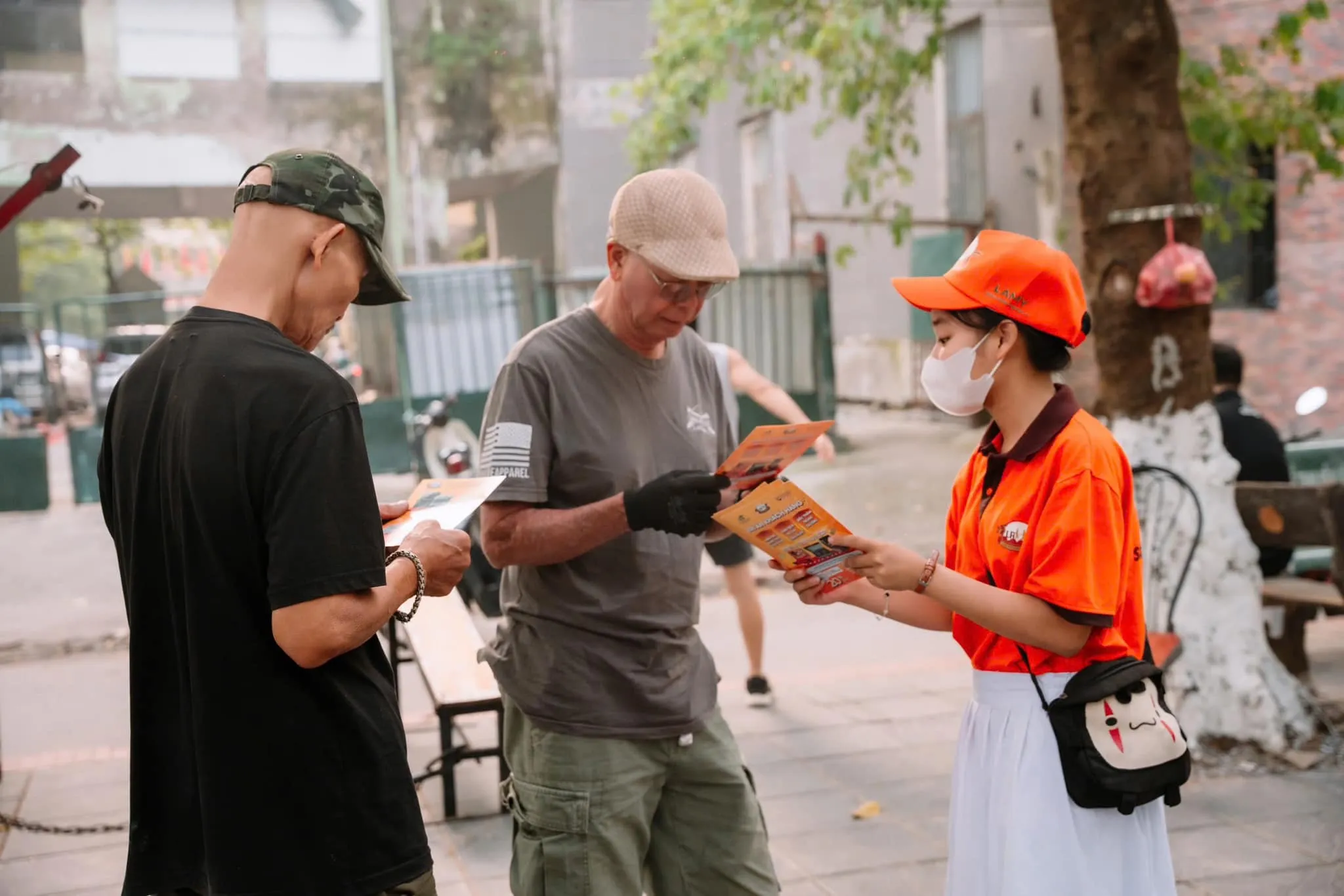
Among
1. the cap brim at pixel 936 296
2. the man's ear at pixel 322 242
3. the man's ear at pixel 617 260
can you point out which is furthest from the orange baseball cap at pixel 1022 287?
the man's ear at pixel 322 242

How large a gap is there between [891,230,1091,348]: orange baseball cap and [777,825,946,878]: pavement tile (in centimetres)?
258

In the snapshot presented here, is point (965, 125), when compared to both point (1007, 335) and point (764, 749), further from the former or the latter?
point (1007, 335)

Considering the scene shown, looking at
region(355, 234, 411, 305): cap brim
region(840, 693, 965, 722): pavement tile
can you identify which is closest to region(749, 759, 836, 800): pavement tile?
region(840, 693, 965, 722): pavement tile

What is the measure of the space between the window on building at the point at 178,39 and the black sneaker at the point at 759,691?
26.2ft

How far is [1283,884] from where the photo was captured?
14.0 feet

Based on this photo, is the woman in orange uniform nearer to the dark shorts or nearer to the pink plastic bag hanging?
the pink plastic bag hanging

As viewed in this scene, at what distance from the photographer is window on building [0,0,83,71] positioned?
410 inches

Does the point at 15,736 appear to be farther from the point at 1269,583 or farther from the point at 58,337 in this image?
the point at 58,337

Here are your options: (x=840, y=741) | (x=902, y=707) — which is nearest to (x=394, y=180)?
(x=902, y=707)

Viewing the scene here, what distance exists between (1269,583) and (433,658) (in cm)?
403

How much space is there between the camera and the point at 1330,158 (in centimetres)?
767

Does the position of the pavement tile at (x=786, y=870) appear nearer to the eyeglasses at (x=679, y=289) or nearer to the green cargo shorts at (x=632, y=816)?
the green cargo shorts at (x=632, y=816)

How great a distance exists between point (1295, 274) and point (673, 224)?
12.7 m

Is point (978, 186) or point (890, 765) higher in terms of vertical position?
point (978, 186)
